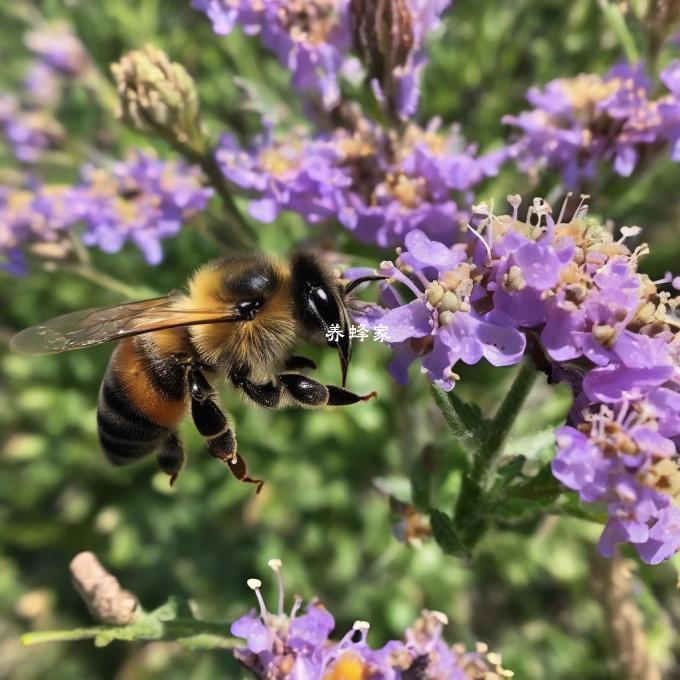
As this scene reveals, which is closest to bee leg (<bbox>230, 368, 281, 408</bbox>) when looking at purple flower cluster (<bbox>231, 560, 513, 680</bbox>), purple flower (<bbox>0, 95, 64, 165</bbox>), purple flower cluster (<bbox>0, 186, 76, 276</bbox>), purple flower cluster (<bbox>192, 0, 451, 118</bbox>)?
purple flower cluster (<bbox>231, 560, 513, 680</bbox>)

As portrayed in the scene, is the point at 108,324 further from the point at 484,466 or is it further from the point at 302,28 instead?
the point at 302,28

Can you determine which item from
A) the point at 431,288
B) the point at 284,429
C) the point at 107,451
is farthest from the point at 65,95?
the point at 431,288

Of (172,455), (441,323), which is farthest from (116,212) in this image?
(441,323)

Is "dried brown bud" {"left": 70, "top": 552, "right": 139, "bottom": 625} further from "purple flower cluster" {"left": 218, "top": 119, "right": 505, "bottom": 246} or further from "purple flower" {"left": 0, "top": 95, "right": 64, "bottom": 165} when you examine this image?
"purple flower" {"left": 0, "top": 95, "right": 64, "bottom": 165}

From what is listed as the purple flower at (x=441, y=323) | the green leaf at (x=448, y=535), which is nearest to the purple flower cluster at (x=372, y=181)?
the purple flower at (x=441, y=323)

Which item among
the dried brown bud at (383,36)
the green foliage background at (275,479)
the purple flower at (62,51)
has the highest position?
the dried brown bud at (383,36)

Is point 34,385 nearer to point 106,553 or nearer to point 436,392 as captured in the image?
point 106,553

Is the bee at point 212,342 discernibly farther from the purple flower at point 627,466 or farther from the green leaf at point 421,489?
the purple flower at point 627,466
